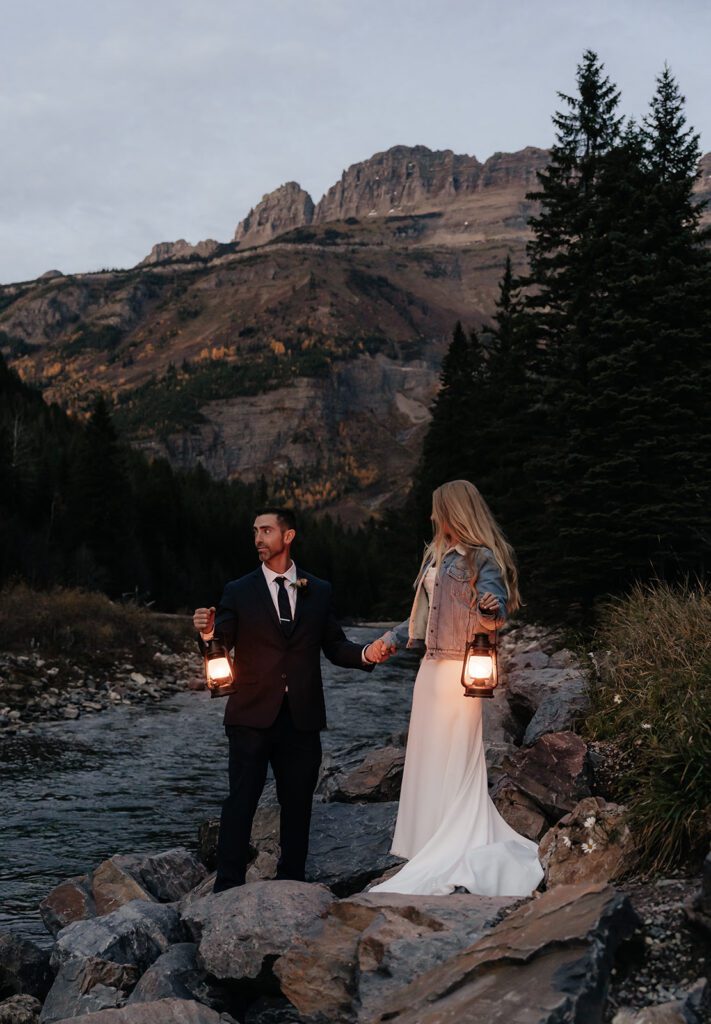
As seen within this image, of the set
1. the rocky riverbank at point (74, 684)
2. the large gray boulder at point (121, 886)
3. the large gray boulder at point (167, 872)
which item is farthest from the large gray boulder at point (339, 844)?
the rocky riverbank at point (74, 684)

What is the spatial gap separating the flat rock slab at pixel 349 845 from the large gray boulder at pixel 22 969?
192 cm

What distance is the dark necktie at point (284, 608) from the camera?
6.32 m

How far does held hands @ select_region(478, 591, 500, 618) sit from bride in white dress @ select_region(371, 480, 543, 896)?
8 centimetres

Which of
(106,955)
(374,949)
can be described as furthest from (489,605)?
(106,955)

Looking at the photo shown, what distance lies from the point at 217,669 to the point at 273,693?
0.47 meters

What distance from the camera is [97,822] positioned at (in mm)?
11289

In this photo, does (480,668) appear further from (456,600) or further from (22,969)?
(22,969)

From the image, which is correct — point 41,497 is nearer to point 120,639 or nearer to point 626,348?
point 120,639

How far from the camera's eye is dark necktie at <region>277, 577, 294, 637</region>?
6.32 metres

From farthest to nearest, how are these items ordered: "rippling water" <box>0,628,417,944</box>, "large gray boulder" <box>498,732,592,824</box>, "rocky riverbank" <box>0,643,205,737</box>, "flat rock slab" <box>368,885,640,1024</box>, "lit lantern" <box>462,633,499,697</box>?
"rocky riverbank" <box>0,643,205,737</box> → "rippling water" <box>0,628,417,944</box> → "large gray boulder" <box>498,732,592,824</box> → "lit lantern" <box>462,633,499,697</box> → "flat rock slab" <box>368,885,640,1024</box>

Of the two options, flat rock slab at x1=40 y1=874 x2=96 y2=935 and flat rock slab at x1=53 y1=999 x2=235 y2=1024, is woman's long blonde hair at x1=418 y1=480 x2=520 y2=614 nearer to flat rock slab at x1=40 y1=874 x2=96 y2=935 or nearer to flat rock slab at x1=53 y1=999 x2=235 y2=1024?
flat rock slab at x1=53 y1=999 x2=235 y2=1024

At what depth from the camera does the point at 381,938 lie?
15.5 feet

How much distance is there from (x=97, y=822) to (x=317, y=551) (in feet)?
311

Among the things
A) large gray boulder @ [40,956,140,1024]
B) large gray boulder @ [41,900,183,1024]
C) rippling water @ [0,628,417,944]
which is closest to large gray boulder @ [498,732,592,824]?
large gray boulder @ [41,900,183,1024]
